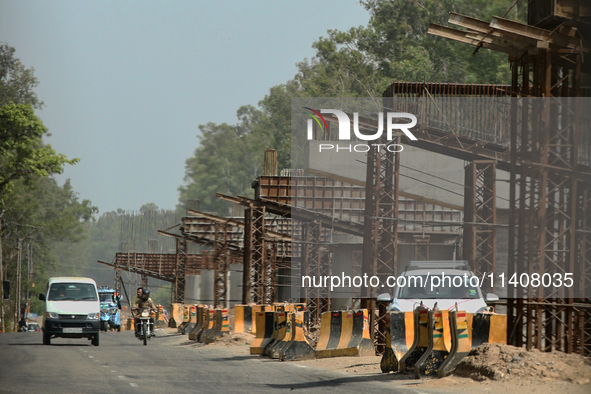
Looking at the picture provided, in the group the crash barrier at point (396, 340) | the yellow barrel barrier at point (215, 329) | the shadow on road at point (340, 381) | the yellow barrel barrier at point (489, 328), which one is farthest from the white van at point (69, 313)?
the yellow barrel barrier at point (489, 328)

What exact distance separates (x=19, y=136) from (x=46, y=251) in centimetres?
5512

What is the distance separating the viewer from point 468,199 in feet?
108

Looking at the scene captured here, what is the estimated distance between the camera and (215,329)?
2783 centimetres

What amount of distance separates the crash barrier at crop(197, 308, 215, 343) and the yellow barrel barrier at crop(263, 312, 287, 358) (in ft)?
26.1

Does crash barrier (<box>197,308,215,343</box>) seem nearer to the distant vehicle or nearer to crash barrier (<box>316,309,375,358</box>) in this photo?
crash barrier (<box>316,309,375,358</box>)

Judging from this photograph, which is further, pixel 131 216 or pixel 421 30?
pixel 131 216

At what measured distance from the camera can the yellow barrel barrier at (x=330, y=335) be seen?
62.3 ft

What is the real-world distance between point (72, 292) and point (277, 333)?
942 centimetres

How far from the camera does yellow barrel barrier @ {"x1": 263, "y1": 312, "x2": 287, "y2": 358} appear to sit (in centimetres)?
2023

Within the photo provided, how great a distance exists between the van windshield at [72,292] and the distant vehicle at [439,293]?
12.8 metres

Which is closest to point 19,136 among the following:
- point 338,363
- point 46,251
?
point 338,363

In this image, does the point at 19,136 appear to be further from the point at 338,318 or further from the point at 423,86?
the point at 338,318

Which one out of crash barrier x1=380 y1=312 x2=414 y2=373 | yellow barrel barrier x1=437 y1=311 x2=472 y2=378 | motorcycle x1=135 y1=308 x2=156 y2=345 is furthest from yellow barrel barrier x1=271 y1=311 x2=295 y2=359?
motorcycle x1=135 y1=308 x2=156 y2=345

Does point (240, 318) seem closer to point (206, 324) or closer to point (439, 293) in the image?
point (206, 324)
